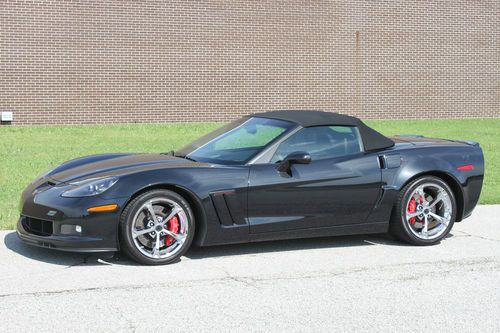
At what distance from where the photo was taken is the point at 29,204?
6.35m

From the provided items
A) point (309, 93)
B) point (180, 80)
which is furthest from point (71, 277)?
point (309, 93)

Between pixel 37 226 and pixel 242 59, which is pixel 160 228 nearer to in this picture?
pixel 37 226

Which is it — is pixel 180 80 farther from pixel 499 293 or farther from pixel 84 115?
pixel 499 293

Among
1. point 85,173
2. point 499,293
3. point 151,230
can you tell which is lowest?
point 499,293

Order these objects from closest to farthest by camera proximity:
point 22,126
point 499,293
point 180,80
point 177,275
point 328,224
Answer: point 499,293 < point 177,275 < point 328,224 < point 22,126 < point 180,80

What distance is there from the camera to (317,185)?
Result: 673cm

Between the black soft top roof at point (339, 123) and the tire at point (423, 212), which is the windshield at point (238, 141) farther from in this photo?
the tire at point (423, 212)

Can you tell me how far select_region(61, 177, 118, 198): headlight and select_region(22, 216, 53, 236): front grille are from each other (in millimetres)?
287

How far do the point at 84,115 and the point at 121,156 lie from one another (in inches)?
414

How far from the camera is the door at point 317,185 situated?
21.5ft

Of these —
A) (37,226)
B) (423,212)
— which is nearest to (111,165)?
(37,226)

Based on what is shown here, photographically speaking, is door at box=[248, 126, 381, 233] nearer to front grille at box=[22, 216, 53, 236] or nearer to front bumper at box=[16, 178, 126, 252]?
front bumper at box=[16, 178, 126, 252]

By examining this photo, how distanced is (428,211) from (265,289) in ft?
7.66

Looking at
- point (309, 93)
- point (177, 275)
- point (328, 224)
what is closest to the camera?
point (177, 275)
